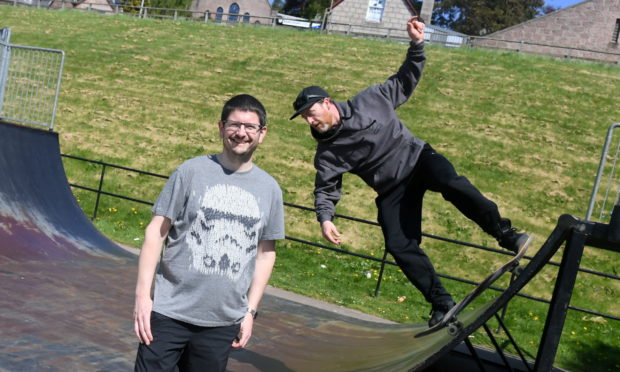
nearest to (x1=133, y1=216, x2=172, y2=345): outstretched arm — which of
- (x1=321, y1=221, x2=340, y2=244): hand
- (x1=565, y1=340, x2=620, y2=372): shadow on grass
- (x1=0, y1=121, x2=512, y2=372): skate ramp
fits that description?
(x1=0, y1=121, x2=512, y2=372): skate ramp

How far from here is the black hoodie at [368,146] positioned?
4.63 metres

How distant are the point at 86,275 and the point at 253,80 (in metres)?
18.3

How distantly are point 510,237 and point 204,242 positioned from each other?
2.24 m

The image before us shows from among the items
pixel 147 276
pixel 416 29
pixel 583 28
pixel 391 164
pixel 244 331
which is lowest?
pixel 244 331

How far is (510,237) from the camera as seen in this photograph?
4266 mm

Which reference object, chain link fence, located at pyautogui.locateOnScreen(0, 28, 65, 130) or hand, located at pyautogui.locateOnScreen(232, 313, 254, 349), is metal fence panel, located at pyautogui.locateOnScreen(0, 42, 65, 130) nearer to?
chain link fence, located at pyautogui.locateOnScreen(0, 28, 65, 130)

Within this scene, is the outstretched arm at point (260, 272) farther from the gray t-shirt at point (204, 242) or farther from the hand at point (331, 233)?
the hand at point (331, 233)

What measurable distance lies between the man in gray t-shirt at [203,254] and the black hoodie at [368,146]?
1.70m

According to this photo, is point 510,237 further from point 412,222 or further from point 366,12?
point 366,12

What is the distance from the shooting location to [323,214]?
4672 mm

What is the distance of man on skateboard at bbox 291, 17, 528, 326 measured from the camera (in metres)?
4.59

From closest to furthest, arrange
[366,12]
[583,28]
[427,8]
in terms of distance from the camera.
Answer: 1. [583,28]
2. [427,8]
3. [366,12]

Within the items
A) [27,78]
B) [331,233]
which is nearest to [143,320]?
[331,233]

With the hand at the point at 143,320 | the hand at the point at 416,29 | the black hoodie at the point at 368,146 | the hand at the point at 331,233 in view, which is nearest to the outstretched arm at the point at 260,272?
the hand at the point at 143,320
